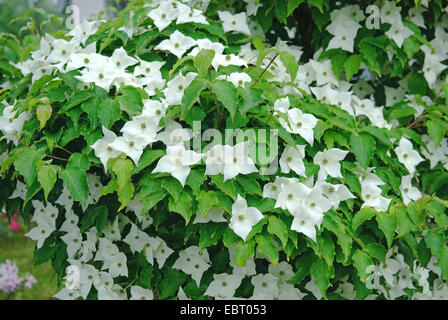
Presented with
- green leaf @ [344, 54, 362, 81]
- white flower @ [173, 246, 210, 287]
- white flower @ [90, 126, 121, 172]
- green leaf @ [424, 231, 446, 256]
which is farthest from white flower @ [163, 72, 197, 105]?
green leaf @ [424, 231, 446, 256]

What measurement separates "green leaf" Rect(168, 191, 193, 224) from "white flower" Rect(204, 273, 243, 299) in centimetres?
39

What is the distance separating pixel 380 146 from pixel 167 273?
0.93 metres

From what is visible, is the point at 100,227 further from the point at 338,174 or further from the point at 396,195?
the point at 396,195

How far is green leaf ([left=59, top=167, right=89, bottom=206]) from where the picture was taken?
5.30 ft

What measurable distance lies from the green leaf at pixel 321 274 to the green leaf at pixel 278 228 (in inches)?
8.1

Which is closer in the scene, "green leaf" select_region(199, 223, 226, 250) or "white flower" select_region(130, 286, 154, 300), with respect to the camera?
"green leaf" select_region(199, 223, 226, 250)

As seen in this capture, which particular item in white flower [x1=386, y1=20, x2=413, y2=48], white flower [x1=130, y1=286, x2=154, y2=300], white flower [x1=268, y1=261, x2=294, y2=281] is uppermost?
white flower [x1=386, y1=20, x2=413, y2=48]

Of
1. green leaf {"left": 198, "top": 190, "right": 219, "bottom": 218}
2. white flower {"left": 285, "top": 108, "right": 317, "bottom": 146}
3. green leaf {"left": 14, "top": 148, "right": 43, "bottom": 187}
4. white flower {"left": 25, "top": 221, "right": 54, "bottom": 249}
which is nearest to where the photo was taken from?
green leaf {"left": 198, "top": 190, "right": 219, "bottom": 218}

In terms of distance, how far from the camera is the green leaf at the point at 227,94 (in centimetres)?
154

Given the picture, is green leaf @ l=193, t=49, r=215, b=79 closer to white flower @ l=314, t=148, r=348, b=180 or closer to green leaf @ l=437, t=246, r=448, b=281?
white flower @ l=314, t=148, r=348, b=180

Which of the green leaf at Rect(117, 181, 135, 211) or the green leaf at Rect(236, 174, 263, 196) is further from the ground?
the green leaf at Rect(117, 181, 135, 211)

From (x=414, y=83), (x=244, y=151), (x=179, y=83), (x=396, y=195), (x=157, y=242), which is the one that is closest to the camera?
(x=244, y=151)
